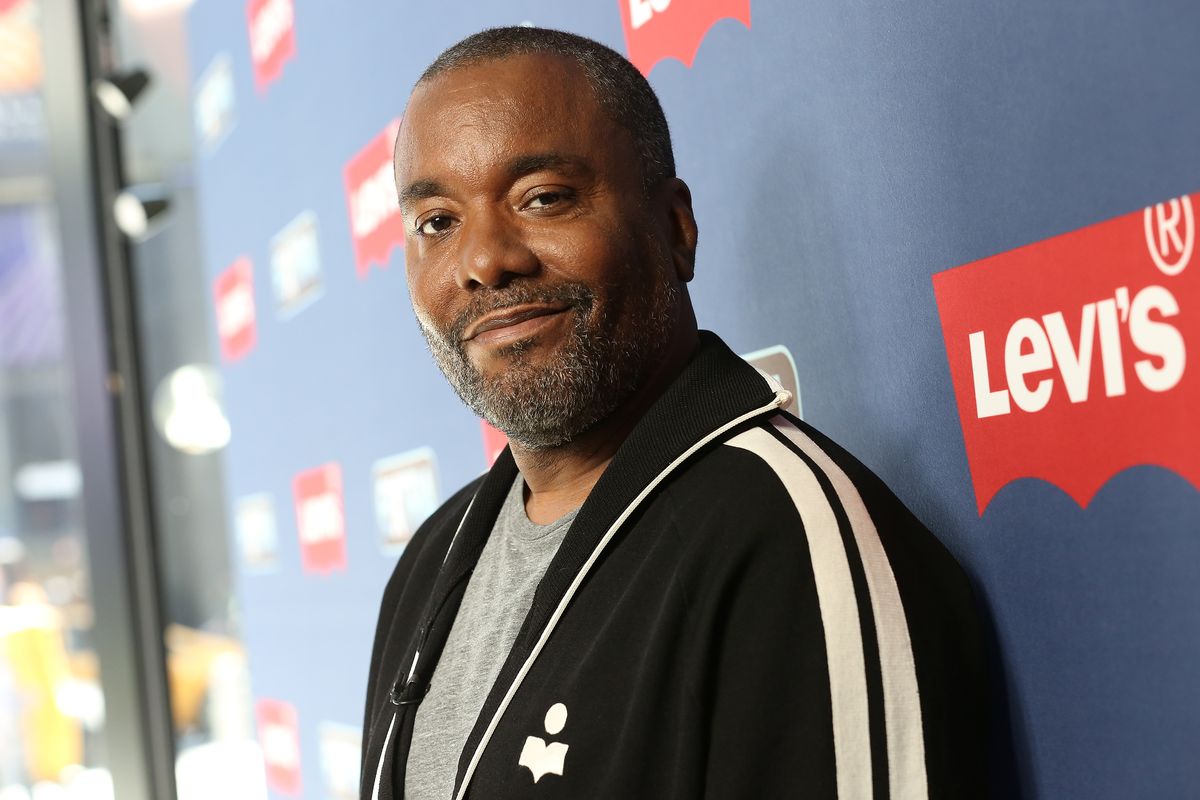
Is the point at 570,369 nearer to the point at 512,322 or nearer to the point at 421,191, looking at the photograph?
the point at 512,322

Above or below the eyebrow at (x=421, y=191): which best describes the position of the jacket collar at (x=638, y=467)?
below

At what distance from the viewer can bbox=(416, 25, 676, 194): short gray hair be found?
887 millimetres

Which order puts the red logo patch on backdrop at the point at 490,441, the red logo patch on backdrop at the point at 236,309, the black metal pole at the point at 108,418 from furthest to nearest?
the black metal pole at the point at 108,418 → the red logo patch on backdrop at the point at 236,309 → the red logo patch on backdrop at the point at 490,441

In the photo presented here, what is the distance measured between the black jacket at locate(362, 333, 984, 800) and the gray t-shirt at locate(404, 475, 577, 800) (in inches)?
3.2

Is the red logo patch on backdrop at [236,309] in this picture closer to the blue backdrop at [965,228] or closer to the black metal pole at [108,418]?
the black metal pole at [108,418]

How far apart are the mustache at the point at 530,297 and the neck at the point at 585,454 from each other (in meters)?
0.08

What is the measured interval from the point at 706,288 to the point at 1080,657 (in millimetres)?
522

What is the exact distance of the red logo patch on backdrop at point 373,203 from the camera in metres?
1.71

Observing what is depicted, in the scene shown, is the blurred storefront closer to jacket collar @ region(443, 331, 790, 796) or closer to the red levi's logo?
the red levi's logo

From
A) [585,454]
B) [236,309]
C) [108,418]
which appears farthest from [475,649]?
[108,418]

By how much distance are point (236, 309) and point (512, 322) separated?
5.86 ft

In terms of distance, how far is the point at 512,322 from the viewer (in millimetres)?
869

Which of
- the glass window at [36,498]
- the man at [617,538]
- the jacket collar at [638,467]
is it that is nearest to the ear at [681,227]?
the man at [617,538]

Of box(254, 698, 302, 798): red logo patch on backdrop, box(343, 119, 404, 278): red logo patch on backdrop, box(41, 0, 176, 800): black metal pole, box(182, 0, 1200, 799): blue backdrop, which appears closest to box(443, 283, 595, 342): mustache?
box(182, 0, 1200, 799): blue backdrop
